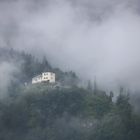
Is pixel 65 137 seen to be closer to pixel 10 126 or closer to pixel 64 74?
pixel 10 126

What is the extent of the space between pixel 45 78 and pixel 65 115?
722 inches

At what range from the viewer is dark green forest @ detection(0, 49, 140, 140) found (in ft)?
425

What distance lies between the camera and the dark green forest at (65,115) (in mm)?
129500

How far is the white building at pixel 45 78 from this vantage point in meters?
150

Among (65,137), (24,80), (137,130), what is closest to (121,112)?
(137,130)

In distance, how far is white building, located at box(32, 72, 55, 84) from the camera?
5906 inches

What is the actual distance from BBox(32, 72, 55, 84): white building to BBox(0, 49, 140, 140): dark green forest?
388cm

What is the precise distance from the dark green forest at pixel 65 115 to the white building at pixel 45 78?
3.88m

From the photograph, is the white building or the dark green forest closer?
the dark green forest

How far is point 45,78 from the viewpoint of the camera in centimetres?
15075

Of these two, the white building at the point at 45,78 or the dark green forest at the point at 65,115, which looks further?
the white building at the point at 45,78

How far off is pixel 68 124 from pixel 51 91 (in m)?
10.5

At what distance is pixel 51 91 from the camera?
13938 cm

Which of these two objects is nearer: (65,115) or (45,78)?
(65,115)
